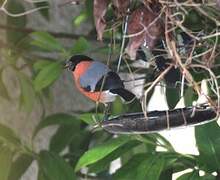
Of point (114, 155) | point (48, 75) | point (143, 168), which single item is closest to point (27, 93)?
point (48, 75)

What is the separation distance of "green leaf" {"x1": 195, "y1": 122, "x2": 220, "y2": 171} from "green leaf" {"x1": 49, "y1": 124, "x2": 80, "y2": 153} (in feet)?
1.55

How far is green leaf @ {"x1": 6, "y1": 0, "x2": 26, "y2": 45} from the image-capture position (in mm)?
1357

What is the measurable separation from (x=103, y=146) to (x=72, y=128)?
43 cm

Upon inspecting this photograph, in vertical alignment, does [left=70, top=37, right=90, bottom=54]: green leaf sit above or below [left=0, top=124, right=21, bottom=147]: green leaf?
above

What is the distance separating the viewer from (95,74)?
85cm

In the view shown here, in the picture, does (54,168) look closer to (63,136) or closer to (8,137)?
(8,137)

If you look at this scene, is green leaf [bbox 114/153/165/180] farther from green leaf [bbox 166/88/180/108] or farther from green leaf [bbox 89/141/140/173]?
green leaf [bbox 166/88/180/108]

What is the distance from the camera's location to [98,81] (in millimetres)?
831

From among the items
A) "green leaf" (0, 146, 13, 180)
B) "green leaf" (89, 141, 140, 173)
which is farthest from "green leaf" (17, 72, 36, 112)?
"green leaf" (89, 141, 140, 173)

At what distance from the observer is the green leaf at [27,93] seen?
1.28m

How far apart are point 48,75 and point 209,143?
387 millimetres

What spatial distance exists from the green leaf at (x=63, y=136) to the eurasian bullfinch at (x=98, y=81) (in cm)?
48

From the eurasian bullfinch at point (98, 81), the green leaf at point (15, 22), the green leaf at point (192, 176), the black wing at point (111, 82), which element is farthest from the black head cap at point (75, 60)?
the green leaf at point (15, 22)

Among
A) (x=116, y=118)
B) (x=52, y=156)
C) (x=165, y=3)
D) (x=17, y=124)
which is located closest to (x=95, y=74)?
(x=116, y=118)
